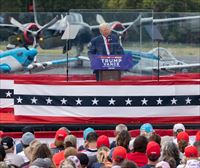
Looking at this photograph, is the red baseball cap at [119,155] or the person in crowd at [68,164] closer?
the person in crowd at [68,164]

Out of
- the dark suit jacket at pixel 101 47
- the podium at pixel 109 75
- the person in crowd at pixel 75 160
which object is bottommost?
the person in crowd at pixel 75 160

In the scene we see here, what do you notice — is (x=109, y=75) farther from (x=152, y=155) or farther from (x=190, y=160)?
(x=190, y=160)

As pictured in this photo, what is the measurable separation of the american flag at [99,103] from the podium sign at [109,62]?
2.71 feet

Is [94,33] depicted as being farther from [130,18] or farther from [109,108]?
[109,108]

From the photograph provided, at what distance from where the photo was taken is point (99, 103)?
14.5m

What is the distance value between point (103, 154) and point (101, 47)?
21.0 feet

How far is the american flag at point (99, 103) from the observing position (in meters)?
14.5

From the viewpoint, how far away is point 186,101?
1470 cm

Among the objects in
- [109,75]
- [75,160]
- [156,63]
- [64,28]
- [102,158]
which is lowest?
[102,158]

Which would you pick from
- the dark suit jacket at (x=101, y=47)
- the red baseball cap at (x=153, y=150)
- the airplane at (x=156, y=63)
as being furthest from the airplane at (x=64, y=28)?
the red baseball cap at (x=153, y=150)

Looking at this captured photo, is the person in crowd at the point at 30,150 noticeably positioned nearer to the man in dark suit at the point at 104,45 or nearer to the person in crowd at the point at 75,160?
the person in crowd at the point at 75,160

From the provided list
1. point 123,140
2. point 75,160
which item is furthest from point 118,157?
point 123,140

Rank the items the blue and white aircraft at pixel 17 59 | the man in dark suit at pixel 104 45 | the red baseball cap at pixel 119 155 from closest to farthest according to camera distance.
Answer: the red baseball cap at pixel 119 155 < the man in dark suit at pixel 104 45 < the blue and white aircraft at pixel 17 59

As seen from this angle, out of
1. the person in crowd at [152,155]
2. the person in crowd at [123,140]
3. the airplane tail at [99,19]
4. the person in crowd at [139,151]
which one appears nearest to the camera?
the person in crowd at [152,155]
